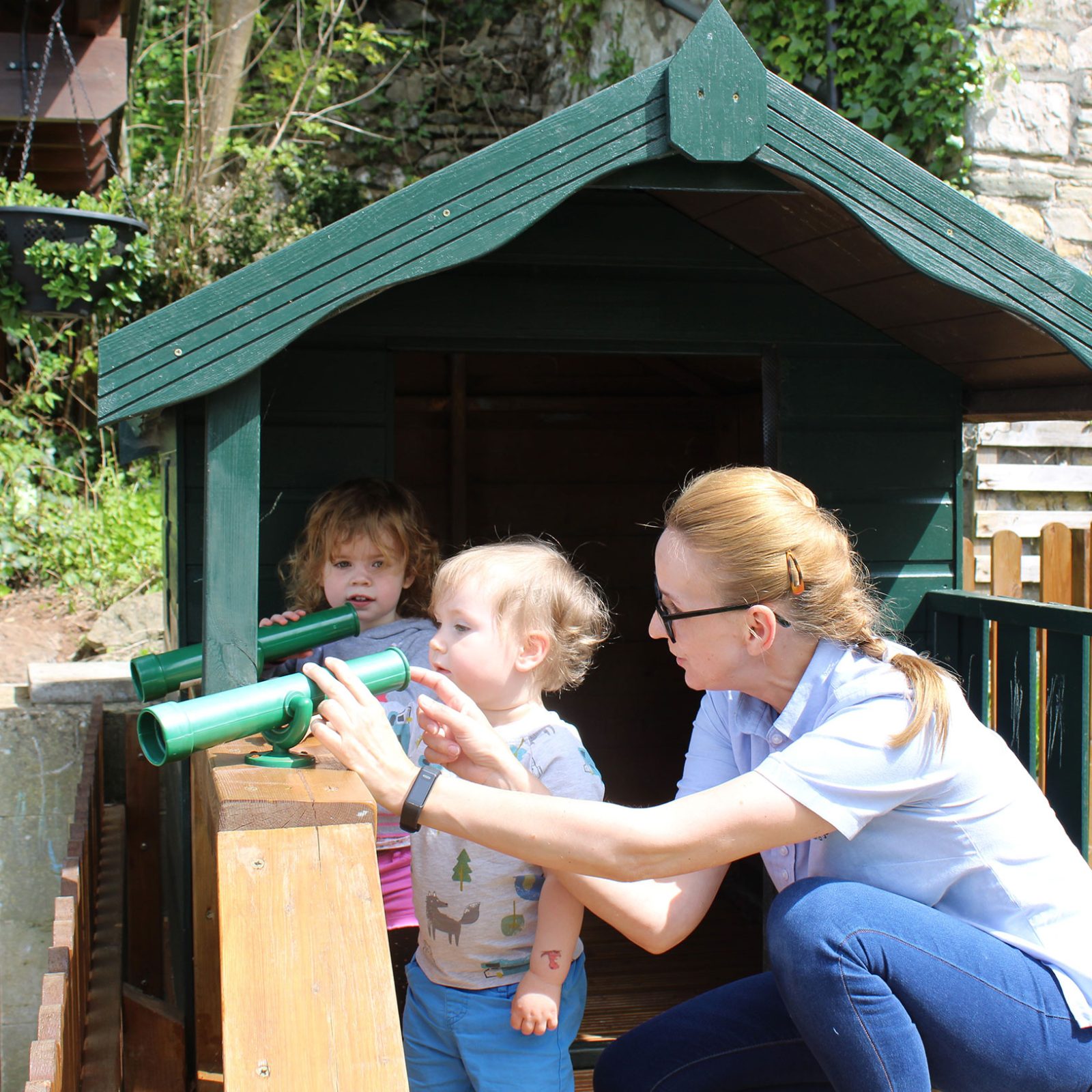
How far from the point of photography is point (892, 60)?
6250 mm

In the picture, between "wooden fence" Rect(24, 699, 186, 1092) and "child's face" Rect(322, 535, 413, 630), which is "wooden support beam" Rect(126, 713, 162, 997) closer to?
"wooden fence" Rect(24, 699, 186, 1092)

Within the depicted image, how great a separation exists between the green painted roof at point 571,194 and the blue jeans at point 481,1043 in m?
1.14

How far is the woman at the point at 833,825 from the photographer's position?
1688mm

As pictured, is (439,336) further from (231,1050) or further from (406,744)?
(231,1050)

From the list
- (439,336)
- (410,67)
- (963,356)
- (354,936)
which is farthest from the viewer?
(410,67)

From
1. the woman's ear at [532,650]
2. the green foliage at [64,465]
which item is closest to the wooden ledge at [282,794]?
the woman's ear at [532,650]

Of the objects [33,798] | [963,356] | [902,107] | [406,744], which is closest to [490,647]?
[406,744]

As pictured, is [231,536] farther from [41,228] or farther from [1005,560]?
[1005,560]

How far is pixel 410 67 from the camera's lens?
10438mm

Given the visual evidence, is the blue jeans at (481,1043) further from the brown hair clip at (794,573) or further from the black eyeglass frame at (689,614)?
the brown hair clip at (794,573)

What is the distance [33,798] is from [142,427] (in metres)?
1.24

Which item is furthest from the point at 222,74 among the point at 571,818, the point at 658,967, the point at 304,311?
the point at 571,818

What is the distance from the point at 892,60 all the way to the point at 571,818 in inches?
225

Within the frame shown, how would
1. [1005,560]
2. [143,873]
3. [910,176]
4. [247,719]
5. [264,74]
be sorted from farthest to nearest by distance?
[264,74]
[1005,560]
[143,873]
[910,176]
[247,719]
